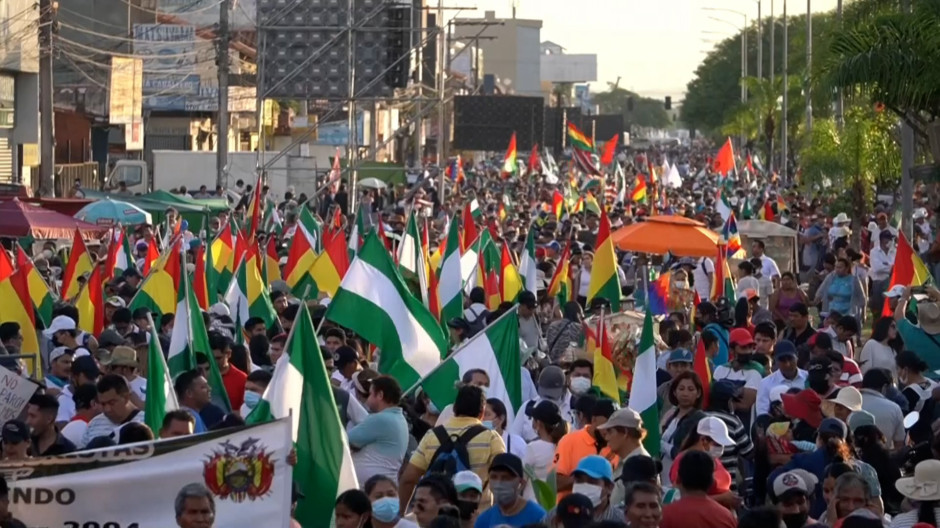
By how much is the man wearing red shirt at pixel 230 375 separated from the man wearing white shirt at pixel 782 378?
291 cm

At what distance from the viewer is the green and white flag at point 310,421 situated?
8422mm

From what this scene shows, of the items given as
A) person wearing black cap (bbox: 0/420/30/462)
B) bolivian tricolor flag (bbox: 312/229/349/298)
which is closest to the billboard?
bolivian tricolor flag (bbox: 312/229/349/298)

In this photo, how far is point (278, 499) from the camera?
24.8 feet

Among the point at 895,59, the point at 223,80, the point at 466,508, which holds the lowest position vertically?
the point at 466,508

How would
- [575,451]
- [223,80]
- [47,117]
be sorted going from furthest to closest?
[223,80], [47,117], [575,451]

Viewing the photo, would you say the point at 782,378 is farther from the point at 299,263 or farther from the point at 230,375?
the point at 299,263

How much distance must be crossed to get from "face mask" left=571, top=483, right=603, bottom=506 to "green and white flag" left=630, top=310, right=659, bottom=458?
1.99 meters

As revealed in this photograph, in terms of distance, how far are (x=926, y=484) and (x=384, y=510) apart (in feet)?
7.07

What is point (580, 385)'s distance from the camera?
1141 centimetres

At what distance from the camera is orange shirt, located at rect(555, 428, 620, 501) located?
8.92 meters

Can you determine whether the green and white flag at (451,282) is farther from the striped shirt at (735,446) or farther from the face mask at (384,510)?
the face mask at (384,510)

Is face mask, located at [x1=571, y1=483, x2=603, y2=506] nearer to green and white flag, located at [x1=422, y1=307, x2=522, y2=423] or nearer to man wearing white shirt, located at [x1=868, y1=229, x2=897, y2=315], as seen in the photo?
green and white flag, located at [x1=422, y1=307, x2=522, y2=423]

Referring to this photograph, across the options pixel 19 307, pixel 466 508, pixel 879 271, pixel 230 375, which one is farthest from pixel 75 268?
pixel 466 508

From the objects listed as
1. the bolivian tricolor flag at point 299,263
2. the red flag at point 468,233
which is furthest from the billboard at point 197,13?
the bolivian tricolor flag at point 299,263
